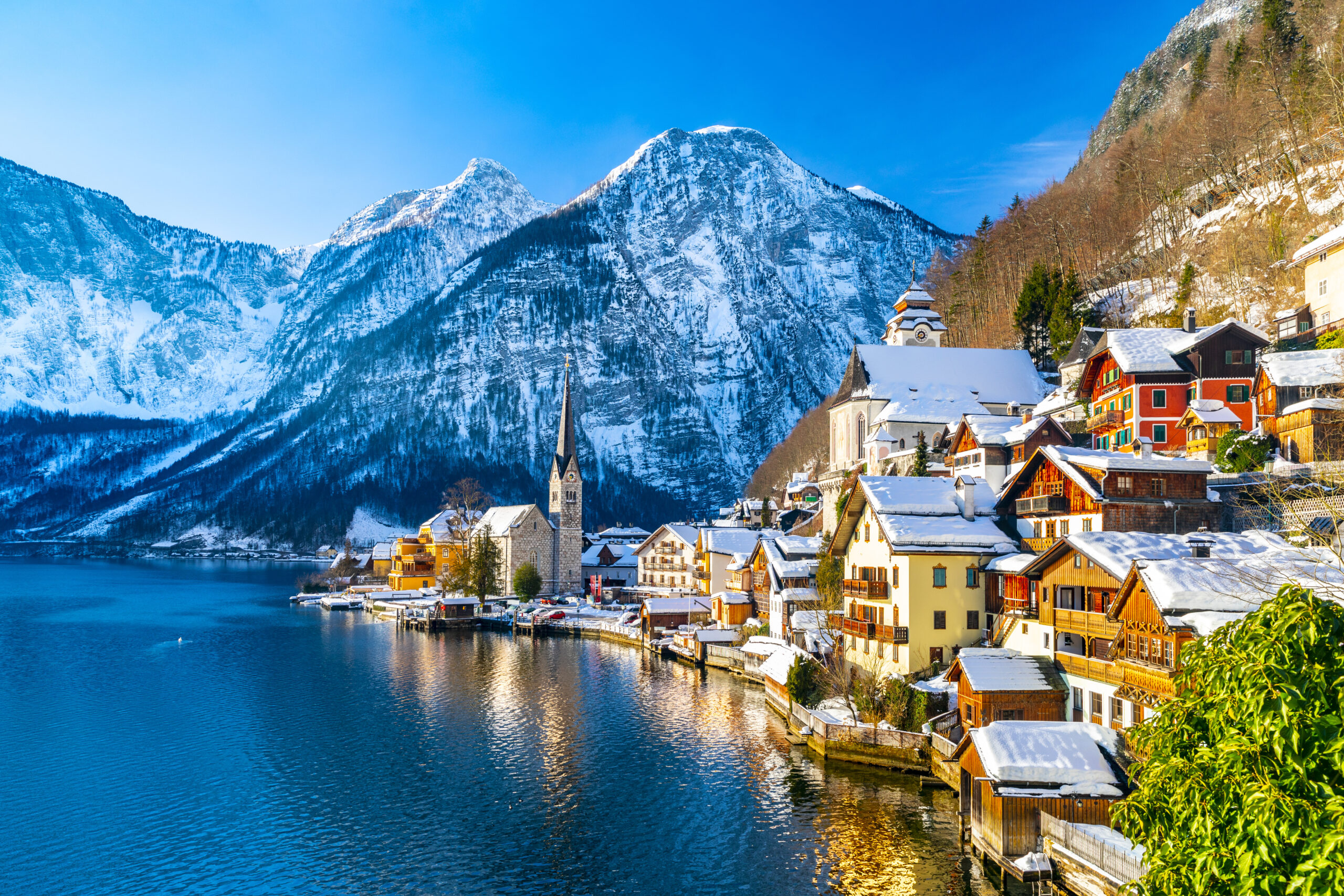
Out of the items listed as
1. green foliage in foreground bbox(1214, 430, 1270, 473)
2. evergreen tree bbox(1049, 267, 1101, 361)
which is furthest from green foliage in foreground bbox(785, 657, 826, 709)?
evergreen tree bbox(1049, 267, 1101, 361)

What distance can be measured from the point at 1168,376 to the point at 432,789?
46.4m

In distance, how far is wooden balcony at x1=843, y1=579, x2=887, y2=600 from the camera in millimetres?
42375

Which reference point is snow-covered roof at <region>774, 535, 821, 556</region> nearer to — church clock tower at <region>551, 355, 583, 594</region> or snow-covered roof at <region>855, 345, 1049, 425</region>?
snow-covered roof at <region>855, 345, 1049, 425</region>

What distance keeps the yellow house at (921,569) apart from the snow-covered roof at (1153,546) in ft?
29.2

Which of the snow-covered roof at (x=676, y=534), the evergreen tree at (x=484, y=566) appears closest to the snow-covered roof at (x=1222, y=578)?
the snow-covered roof at (x=676, y=534)

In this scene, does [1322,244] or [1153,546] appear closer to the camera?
[1153,546]

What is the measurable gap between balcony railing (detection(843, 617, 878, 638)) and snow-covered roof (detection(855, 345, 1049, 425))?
3157 cm

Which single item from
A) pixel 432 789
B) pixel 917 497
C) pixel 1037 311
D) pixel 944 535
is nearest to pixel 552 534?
pixel 1037 311

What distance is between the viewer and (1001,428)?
2044 inches

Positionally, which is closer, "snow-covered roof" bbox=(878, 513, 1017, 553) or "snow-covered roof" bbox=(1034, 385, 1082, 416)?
"snow-covered roof" bbox=(878, 513, 1017, 553)

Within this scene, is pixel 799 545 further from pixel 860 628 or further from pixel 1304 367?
pixel 1304 367

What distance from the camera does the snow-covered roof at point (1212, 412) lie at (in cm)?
4722

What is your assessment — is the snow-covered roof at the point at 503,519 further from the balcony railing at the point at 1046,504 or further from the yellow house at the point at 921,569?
the balcony railing at the point at 1046,504

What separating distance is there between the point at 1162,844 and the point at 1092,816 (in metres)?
13.9
